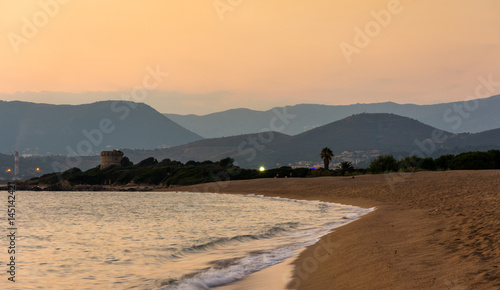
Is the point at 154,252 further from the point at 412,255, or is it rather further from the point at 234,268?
the point at 412,255

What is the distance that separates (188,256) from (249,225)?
11.4 meters

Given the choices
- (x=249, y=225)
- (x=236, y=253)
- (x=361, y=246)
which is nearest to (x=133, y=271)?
A: (x=236, y=253)

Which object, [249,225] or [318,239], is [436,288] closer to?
[318,239]

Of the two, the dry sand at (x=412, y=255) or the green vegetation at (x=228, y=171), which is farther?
the green vegetation at (x=228, y=171)

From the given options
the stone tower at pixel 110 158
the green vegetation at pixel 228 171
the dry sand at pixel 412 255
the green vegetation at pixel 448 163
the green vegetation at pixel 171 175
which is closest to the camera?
the dry sand at pixel 412 255

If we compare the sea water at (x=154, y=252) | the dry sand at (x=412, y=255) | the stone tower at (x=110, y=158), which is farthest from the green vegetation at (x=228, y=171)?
the dry sand at (x=412, y=255)

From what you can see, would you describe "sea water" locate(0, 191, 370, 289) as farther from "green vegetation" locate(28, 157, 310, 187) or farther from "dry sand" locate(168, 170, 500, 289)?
"green vegetation" locate(28, 157, 310, 187)

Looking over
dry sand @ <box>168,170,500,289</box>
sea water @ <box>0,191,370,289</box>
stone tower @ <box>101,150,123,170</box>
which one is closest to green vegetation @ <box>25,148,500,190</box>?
Answer: stone tower @ <box>101,150,123,170</box>

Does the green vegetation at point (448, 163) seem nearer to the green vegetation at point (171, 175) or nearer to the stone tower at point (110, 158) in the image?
the green vegetation at point (171, 175)

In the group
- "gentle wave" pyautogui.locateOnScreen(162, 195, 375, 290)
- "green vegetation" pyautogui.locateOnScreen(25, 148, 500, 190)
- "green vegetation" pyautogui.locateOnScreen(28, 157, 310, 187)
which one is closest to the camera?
"gentle wave" pyautogui.locateOnScreen(162, 195, 375, 290)

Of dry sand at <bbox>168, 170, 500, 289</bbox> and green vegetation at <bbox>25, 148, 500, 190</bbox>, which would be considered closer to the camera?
dry sand at <bbox>168, 170, 500, 289</bbox>

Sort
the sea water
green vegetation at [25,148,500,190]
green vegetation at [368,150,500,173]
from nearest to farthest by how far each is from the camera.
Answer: the sea water → green vegetation at [368,150,500,173] → green vegetation at [25,148,500,190]

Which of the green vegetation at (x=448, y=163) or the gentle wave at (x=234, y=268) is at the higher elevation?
the green vegetation at (x=448, y=163)

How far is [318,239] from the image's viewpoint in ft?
69.2
